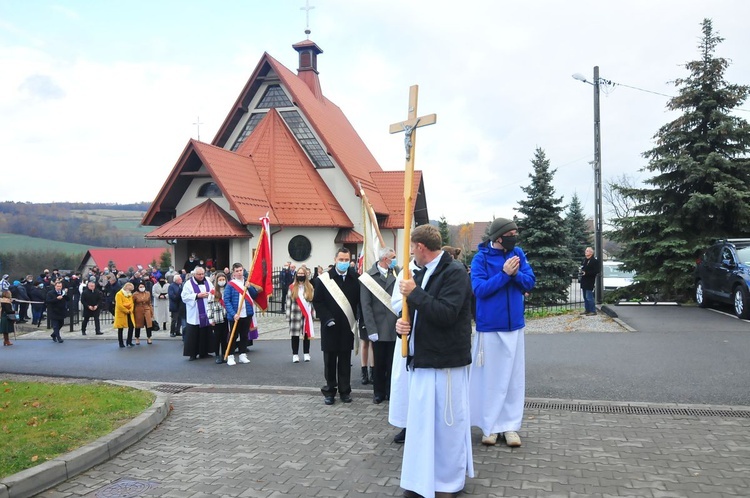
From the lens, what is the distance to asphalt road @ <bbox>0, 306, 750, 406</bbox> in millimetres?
7750

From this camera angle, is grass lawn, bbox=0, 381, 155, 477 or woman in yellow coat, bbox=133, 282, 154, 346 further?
woman in yellow coat, bbox=133, 282, 154, 346

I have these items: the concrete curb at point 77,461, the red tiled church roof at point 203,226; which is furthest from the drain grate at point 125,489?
the red tiled church roof at point 203,226

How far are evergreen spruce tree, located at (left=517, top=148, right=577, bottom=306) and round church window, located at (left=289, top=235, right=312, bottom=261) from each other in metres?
10.1

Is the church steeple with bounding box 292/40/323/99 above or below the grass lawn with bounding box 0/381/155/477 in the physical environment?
above

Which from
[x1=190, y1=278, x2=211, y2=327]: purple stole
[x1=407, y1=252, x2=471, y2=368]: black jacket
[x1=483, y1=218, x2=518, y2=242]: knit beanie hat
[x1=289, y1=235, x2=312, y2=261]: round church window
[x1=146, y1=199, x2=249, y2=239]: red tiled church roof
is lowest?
[x1=190, y1=278, x2=211, y2=327]: purple stole

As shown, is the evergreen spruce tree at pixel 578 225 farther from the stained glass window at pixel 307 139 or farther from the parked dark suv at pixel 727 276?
the parked dark suv at pixel 727 276

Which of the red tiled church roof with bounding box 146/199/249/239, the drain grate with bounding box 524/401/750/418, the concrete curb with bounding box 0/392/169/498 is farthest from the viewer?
the red tiled church roof with bounding box 146/199/249/239

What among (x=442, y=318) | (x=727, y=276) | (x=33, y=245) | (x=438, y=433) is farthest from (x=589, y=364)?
(x=33, y=245)

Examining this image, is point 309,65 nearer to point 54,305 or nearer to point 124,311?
point 54,305

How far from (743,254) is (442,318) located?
12.5 meters

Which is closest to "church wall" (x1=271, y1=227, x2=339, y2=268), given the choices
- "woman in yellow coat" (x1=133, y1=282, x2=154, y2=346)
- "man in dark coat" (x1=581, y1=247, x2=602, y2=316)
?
"woman in yellow coat" (x1=133, y1=282, x2=154, y2=346)

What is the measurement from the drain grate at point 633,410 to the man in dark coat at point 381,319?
1.81 metres

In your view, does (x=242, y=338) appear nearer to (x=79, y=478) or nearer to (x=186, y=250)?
(x=79, y=478)

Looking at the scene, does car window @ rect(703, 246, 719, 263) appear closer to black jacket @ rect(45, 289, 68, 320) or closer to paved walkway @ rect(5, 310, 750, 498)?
paved walkway @ rect(5, 310, 750, 498)
